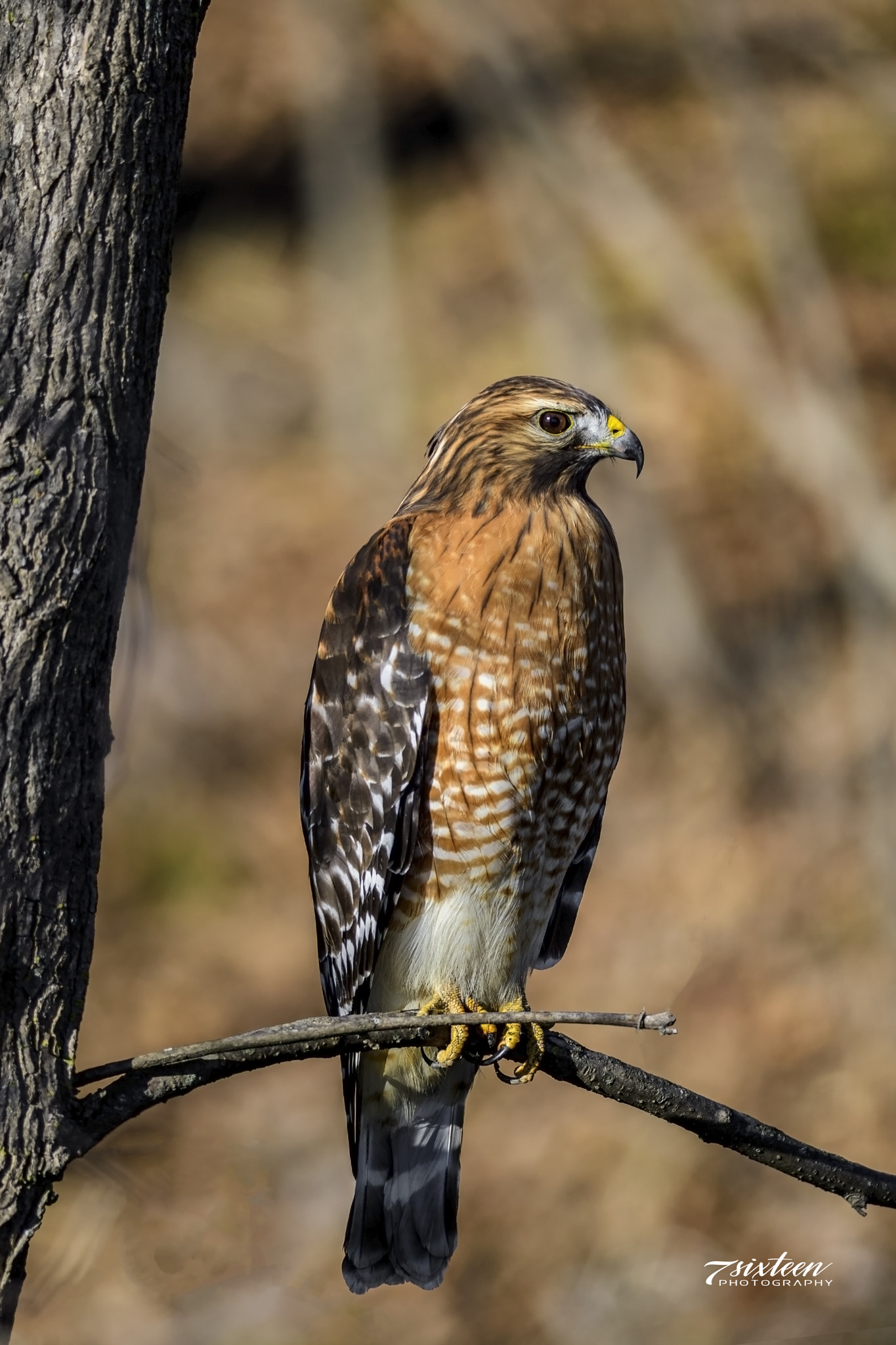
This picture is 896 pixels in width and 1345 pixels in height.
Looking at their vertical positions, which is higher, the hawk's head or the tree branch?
the hawk's head

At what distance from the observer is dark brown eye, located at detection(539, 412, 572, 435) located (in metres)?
3.52

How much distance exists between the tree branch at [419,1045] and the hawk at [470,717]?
422 mm

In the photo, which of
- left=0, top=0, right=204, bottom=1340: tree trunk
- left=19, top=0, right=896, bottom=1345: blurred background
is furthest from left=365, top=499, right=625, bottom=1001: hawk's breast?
left=19, top=0, right=896, bottom=1345: blurred background

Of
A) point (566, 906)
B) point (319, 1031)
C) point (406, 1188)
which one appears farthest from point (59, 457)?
point (406, 1188)

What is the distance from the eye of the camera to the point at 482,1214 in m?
7.87

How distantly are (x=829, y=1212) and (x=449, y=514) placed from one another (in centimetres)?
578

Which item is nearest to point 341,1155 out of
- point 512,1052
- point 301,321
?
point 512,1052

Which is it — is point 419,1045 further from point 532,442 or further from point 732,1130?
point 532,442

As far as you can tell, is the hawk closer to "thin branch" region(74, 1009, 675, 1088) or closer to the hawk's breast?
the hawk's breast

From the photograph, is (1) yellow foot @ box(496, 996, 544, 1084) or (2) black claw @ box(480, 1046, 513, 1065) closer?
(1) yellow foot @ box(496, 996, 544, 1084)

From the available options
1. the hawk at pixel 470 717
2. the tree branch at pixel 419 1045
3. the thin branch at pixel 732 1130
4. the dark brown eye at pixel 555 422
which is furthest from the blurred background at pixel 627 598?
the dark brown eye at pixel 555 422

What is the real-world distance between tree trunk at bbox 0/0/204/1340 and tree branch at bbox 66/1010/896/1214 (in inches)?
4.0

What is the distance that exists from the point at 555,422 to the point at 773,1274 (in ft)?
19.3

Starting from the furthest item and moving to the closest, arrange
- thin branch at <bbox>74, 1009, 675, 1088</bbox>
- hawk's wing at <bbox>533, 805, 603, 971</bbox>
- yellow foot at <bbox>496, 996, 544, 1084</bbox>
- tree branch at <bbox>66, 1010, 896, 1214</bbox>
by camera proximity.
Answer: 1. hawk's wing at <bbox>533, 805, 603, 971</bbox>
2. yellow foot at <bbox>496, 996, 544, 1084</bbox>
3. tree branch at <bbox>66, 1010, 896, 1214</bbox>
4. thin branch at <bbox>74, 1009, 675, 1088</bbox>
